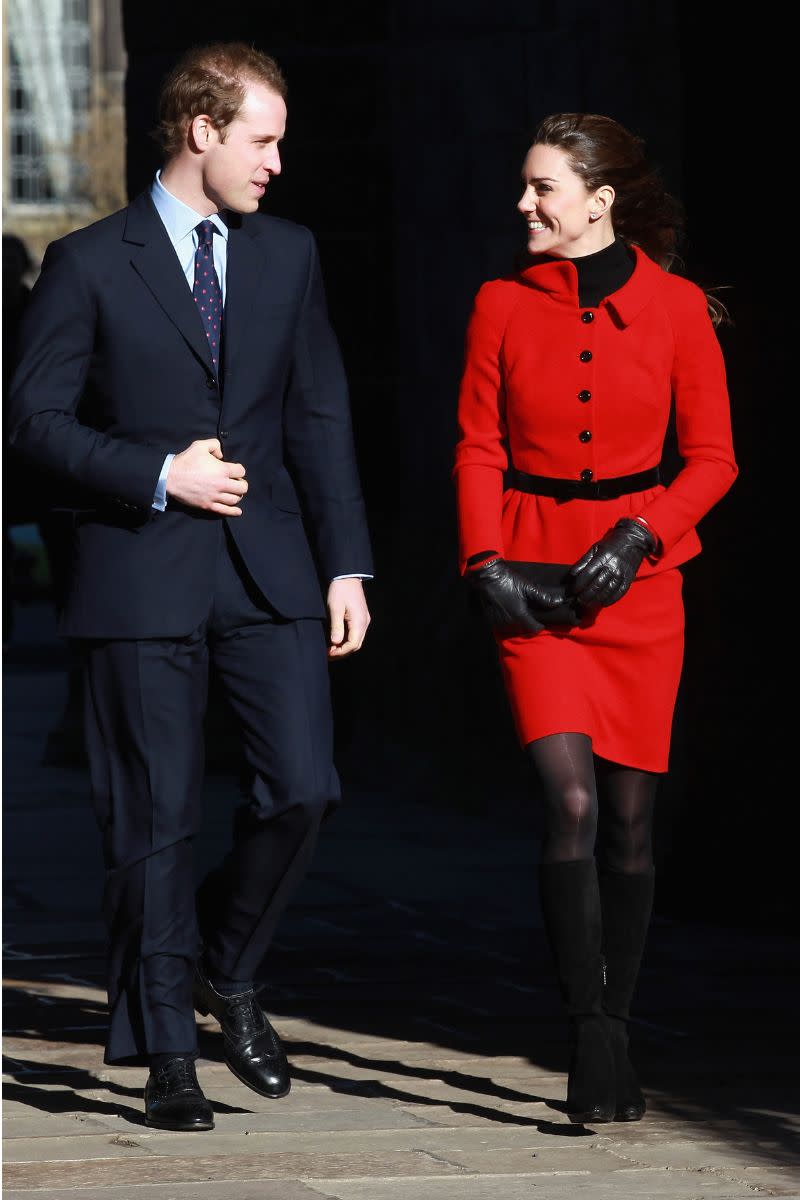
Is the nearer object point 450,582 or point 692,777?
point 692,777

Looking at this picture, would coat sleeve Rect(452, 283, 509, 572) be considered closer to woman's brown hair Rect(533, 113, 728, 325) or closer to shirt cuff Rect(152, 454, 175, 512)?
woman's brown hair Rect(533, 113, 728, 325)

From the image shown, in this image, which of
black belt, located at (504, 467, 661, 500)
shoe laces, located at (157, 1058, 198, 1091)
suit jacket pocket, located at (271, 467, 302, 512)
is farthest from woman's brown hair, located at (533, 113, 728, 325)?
shoe laces, located at (157, 1058, 198, 1091)

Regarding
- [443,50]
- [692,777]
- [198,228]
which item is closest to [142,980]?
[198,228]

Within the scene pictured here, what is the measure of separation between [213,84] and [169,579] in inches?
36.3

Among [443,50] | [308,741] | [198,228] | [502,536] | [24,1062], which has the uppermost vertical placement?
[443,50]

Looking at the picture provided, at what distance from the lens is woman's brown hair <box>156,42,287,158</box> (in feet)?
16.4

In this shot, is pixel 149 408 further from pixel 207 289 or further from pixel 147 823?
pixel 147 823

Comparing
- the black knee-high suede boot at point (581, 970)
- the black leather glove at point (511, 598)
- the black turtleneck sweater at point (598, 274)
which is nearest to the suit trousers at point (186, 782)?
the black leather glove at point (511, 598)

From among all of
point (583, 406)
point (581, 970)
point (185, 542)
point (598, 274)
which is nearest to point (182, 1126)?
point (581, 970)

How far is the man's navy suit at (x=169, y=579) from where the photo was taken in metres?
4.96

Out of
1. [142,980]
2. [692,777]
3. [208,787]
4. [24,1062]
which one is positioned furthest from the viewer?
[208,787]

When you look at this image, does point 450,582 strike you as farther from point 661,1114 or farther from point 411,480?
point 661,1114

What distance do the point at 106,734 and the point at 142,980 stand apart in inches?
18.4

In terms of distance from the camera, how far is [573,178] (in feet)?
16.9
